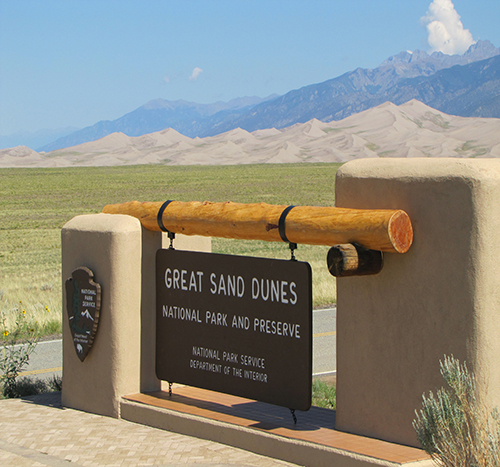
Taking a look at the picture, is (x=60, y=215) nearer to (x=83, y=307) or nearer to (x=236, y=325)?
(x=83, y=307)

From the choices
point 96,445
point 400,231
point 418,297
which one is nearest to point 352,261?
point 400,231

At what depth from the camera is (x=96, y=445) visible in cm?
609

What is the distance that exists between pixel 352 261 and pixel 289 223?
800 millimetres

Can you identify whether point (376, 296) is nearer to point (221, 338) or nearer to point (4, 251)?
point (221, 338)

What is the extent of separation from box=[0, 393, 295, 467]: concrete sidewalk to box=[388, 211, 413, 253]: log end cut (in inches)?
73.1

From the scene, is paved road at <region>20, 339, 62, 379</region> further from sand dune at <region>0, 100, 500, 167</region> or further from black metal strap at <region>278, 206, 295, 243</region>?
sand dune at <region>0, 100, 500, 167</region>

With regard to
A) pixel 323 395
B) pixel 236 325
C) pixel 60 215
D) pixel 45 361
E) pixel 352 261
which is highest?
pixel 352 261

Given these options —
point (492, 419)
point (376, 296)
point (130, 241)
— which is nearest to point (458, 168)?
point (376, 296)

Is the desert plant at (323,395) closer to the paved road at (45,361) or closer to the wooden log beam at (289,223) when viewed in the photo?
the wooden log beam at (289,223)

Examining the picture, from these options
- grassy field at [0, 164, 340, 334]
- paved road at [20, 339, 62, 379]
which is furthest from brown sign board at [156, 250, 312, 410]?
grassy field at [0, 164, 340, 334]

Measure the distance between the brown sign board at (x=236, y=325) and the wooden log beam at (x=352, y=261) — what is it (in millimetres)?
624

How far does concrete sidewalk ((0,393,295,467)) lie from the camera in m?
5.61

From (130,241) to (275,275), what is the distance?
5.41 ft

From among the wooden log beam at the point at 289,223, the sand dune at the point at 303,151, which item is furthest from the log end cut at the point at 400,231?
the sand dune at the point at 303,151
